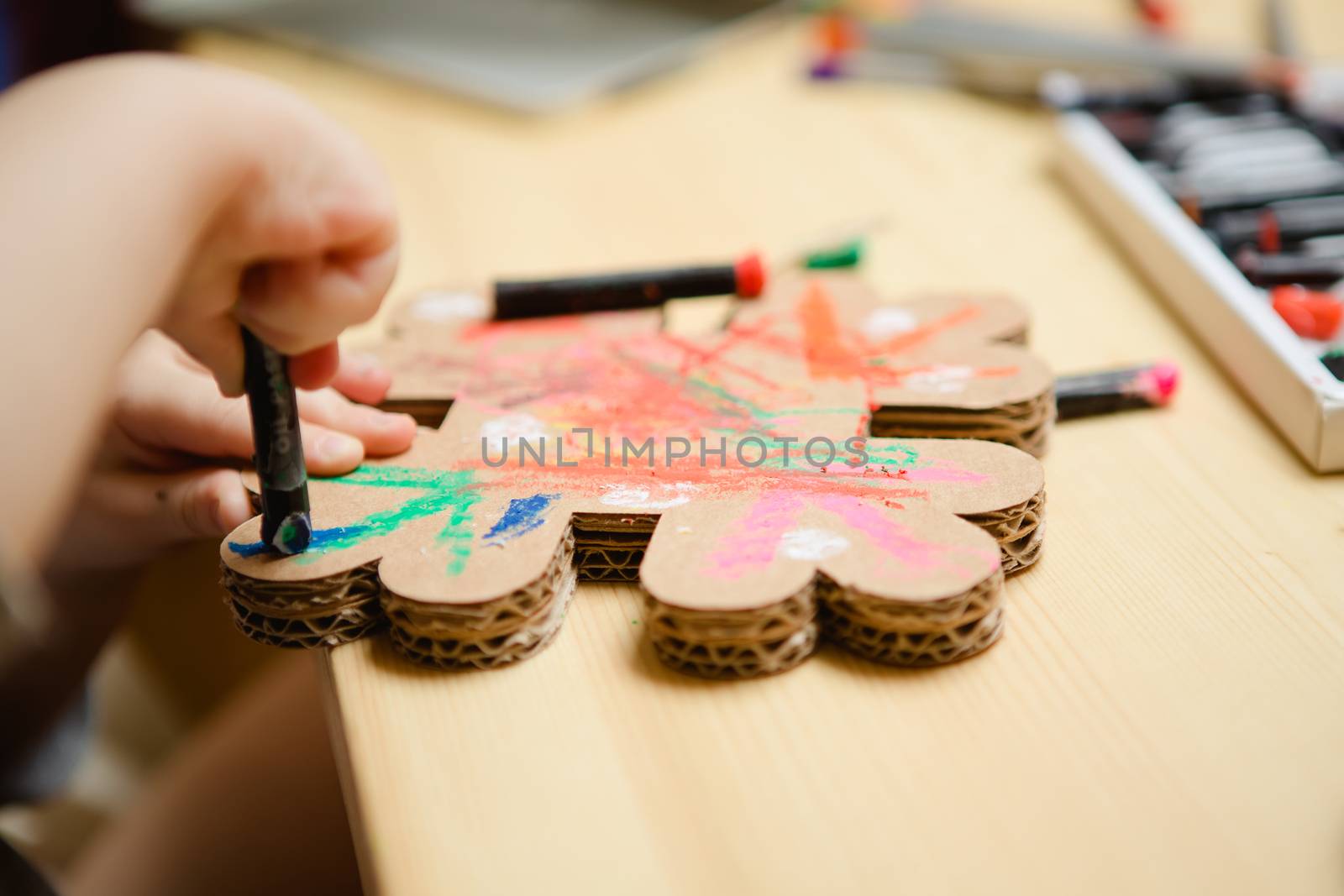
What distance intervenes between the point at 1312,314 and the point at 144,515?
0.64 meters

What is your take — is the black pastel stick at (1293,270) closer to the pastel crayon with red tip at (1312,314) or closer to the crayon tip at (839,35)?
the pastel crayon with red tip at (1312,314)

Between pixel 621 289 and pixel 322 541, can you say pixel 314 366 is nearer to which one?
pixel 322 541

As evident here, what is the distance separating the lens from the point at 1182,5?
1.17 metres

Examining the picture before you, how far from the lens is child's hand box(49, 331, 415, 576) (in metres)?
0.53

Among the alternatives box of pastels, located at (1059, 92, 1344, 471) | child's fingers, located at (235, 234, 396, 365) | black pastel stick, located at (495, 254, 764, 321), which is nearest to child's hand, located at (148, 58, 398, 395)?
child's fingers, located at (235, 234, 396, 365)

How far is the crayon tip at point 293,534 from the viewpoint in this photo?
47cm

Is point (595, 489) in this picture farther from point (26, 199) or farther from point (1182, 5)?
point (1182, 5)

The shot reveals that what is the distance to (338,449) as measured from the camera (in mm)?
526

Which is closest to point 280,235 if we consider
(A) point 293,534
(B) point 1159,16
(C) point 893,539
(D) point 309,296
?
(D) point 309,296

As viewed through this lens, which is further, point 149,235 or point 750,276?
point 750,276

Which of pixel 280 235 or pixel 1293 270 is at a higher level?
pixel 280 235

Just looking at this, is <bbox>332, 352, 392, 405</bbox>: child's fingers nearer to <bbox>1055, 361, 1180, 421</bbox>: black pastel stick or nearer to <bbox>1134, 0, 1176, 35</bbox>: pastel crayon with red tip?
<bbox>1055, 361, 1180, 421</bbox>: black pastel stick

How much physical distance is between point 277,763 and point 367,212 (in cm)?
47

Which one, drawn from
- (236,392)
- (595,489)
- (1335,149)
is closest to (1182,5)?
(1335,149)
